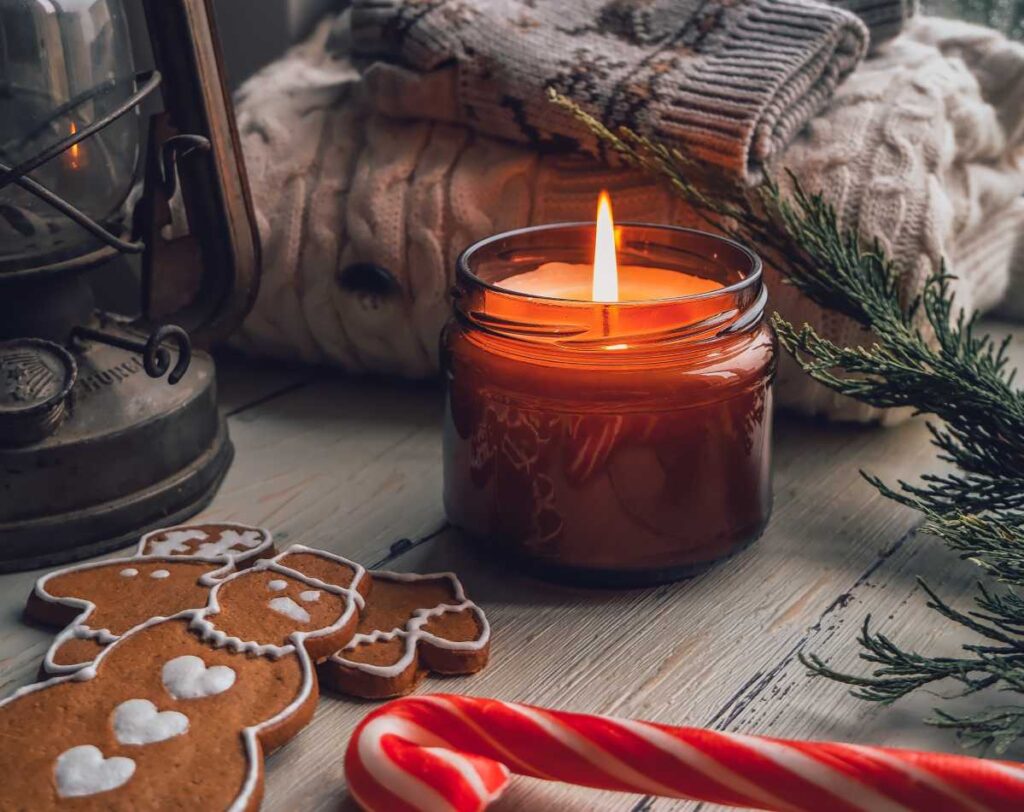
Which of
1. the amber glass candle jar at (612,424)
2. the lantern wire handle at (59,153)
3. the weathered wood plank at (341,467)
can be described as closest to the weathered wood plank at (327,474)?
the weathered wood plank at (341,467)

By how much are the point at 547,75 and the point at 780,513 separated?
377 mm

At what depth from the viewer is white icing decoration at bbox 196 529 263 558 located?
0.79m

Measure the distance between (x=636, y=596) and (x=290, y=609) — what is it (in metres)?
0.22

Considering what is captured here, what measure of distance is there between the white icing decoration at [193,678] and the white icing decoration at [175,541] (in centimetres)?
16

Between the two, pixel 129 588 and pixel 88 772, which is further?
pixel 129 588

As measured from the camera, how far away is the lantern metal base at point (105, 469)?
80 cm

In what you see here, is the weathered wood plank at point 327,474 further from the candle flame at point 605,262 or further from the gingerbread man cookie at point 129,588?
the candle flame at point 605,262

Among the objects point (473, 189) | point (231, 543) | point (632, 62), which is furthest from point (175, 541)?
point (632, 62)

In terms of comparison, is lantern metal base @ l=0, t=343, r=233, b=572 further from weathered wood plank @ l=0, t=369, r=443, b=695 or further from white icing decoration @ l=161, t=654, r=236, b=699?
white icing decoration @ l=161, t=654, r=236, b=699

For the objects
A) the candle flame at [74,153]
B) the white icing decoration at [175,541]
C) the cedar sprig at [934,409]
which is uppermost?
the candle flame at [74,153]

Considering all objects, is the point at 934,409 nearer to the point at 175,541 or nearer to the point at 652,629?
the point at 652,629

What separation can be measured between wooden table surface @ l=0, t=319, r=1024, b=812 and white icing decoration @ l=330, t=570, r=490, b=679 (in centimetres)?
2


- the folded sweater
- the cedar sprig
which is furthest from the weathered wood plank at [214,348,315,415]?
the cedar sprig

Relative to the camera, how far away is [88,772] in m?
0.57
